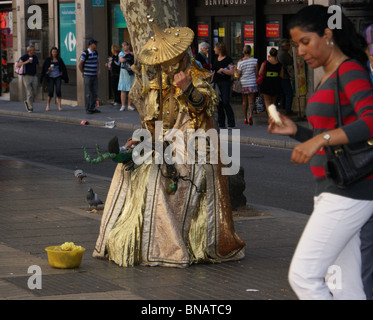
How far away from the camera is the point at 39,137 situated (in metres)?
19.2

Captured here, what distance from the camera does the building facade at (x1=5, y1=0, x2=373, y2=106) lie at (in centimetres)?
2239

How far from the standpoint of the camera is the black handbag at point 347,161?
4.44 metres

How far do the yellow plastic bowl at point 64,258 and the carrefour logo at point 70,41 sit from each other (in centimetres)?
2244

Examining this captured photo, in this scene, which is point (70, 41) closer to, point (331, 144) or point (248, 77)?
point (248, 77)

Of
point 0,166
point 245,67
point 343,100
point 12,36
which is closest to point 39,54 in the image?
point 12,36

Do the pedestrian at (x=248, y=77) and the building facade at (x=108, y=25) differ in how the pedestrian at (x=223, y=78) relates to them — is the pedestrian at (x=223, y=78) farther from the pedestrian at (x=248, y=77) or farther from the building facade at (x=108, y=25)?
the building facade at (x=108, y=25)

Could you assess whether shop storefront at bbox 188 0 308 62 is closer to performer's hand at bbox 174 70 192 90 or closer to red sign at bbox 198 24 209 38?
red sign at bbox 198 24 209 38

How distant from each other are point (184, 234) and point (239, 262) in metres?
0.54

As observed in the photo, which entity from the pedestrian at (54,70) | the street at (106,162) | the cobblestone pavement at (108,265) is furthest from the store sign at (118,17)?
the cobblestone pavement at (108,265)

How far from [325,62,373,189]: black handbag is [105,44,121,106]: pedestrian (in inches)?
841

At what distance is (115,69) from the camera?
26281mm

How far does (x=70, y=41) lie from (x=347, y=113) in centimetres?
2538

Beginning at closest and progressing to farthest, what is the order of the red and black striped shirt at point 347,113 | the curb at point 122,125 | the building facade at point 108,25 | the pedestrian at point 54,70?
the red and black striped shirt at point 347,113 < the curb at point 122,125 < the building facade at point 108,25 < the pedestrian at point 54,70

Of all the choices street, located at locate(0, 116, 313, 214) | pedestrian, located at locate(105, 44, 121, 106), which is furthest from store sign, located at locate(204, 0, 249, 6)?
street, located at locate(0, 116, 313, 214)
